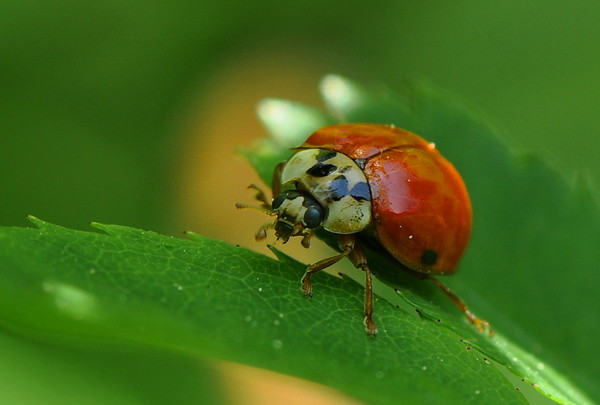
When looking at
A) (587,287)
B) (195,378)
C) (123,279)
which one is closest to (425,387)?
(123,279)

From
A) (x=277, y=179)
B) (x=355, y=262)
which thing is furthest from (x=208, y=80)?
(x=355, y=262)

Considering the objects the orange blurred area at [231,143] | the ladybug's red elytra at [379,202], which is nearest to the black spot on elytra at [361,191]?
the ladybug's red elytra at [379,202]

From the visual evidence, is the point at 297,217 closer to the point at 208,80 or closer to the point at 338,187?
the point at 338,187

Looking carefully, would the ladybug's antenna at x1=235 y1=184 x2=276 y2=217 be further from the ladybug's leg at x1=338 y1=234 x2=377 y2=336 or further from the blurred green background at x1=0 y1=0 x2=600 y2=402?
the blurred green background at x1=0 y1=0 x2=600 y2=402

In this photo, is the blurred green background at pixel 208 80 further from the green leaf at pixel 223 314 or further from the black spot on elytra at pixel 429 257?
the green leaf at pixel 223 314

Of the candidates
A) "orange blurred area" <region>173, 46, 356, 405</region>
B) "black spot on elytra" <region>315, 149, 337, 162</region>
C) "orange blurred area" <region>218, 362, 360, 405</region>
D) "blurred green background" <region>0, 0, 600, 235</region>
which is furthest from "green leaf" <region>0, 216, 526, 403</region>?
"blurred green background" <region>0, 0, 600, 235</region>

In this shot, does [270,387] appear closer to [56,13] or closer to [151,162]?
[151,162]
